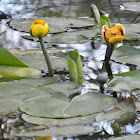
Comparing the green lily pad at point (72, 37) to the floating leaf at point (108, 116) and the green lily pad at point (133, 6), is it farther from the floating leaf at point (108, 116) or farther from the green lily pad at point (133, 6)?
the floating leaf at point (108, 116)

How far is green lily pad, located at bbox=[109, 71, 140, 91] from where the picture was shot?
1378mm

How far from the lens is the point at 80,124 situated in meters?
1.13

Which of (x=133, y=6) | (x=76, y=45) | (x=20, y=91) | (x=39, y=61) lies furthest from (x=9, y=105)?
(x=133, y=6)

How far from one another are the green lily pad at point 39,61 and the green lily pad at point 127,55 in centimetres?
27

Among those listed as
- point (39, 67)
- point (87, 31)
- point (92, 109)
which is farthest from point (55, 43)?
point (92, 109)

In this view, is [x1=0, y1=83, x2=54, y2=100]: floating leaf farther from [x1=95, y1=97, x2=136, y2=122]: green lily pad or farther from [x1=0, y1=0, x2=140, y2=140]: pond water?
[x1=95, y1=97, x2=136, y2=122]: green lily pad

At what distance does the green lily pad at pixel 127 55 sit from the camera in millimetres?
1692

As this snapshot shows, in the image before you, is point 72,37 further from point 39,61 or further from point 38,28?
point 38,28

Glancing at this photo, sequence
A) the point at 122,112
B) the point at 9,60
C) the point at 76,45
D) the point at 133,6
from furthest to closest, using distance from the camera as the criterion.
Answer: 1. the point at 133,6
2. the point at 76,45
3. the point at 9,60
4. the point at 122,112

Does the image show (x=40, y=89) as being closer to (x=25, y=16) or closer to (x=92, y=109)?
(x=92, y=109)

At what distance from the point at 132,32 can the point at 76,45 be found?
0.39 m

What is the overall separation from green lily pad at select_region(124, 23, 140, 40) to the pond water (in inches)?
2.1

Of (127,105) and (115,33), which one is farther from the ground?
(115,33)

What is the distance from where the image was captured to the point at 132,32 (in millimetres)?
2154
